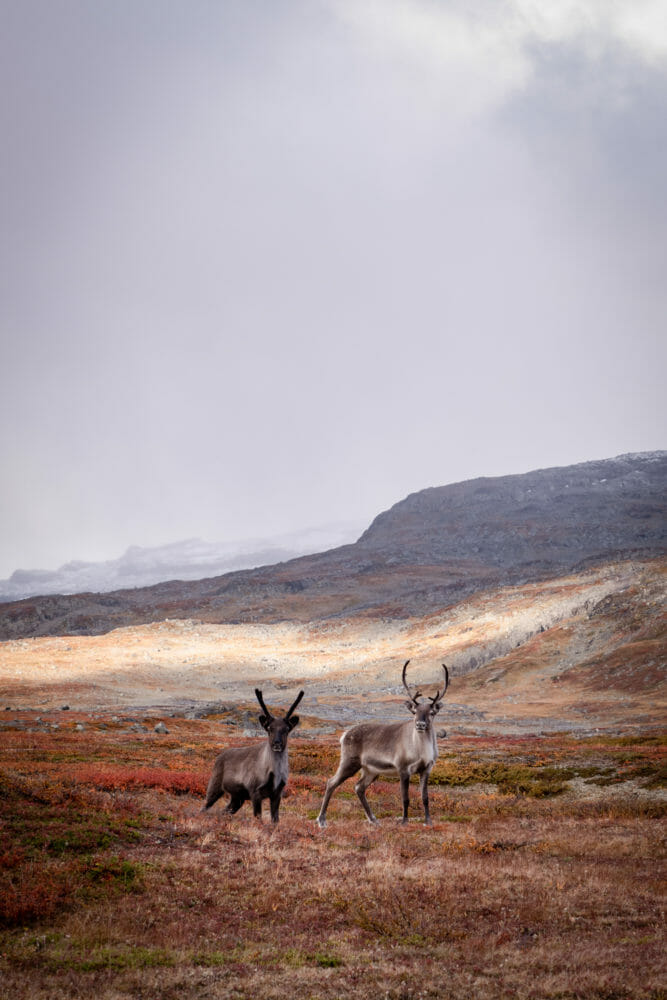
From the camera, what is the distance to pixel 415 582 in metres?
177

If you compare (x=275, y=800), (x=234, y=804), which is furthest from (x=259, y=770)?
(x=234, y=804)

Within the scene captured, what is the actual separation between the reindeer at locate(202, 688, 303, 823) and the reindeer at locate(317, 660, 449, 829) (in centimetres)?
196

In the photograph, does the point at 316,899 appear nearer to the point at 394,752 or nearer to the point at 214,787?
the point at 214,787

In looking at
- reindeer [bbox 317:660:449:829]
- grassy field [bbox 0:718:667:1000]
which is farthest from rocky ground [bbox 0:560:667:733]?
grassy field [bbox 0:718:667:1000]

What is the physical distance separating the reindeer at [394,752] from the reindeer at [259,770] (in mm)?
1964

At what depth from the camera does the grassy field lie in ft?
21.3

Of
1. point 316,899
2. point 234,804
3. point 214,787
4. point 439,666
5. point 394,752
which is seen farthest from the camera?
point 439,666

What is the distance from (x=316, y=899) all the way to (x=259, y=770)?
4.45 meters

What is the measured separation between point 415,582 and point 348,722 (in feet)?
434

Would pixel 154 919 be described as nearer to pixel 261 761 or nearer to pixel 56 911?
pixel 56 911

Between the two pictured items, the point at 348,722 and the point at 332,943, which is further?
the point at 348,722

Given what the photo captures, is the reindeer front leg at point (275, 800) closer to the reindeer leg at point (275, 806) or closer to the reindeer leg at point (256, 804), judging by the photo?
the reindeer leg at point (275, 806)

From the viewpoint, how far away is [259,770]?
1345 centimetres

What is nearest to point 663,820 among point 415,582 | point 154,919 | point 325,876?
point 325,876
